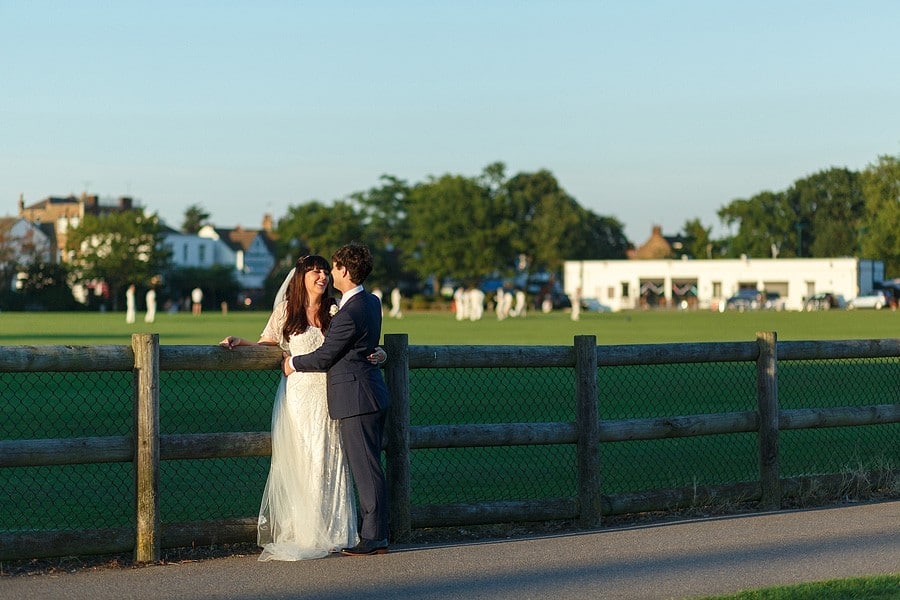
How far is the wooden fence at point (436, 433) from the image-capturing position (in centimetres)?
782

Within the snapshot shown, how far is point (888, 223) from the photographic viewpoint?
109438 millimetres

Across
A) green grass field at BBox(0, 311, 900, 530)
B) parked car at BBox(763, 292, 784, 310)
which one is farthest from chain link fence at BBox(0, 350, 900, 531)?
parked car at BBox(763, 292, 784, 310)

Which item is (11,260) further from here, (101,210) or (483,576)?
A: (483,576)

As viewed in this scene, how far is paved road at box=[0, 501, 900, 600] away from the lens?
7.11 m

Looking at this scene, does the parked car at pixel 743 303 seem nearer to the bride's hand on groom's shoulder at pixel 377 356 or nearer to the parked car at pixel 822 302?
the parked car at pixel 822 302

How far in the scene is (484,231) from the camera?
132 m

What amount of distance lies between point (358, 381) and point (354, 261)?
72 cm

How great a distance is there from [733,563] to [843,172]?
158 metres

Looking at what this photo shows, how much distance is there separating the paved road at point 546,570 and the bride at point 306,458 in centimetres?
16

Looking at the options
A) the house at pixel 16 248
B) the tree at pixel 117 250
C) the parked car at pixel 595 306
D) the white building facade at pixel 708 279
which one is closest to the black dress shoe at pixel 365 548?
the house at pixel 16 248

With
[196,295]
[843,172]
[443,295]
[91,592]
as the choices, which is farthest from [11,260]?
[91,592]

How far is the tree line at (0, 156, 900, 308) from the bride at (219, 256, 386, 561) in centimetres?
10188

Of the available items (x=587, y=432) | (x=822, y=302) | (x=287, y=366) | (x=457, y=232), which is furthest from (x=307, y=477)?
(x=457, y=232)

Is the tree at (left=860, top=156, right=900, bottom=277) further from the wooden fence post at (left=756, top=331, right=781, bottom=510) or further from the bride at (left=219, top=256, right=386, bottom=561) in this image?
the bride at (left=219, top=256, right=386, bottom=561)
